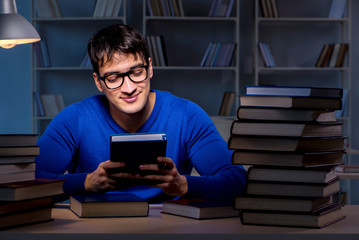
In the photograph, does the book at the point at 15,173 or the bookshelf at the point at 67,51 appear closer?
the book at the point at 15,173

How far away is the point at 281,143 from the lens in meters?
1.13

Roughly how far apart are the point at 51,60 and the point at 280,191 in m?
3.98

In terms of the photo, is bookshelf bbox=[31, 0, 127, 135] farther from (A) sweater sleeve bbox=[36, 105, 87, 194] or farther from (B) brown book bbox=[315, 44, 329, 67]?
(A) sweater sleeve bbox=[36, 105, 87, 194]

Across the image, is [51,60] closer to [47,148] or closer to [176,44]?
[176,44]

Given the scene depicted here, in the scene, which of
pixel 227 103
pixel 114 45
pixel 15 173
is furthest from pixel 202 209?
pixel 227 103

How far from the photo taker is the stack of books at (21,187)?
1.08 meters

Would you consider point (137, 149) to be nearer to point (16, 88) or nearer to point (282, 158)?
point (282, 158)

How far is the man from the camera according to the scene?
158 centimetres

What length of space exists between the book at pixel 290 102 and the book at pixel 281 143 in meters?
0.08

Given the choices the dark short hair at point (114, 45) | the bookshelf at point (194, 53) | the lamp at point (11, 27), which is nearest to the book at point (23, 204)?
the dark short hair at point (114, 45)

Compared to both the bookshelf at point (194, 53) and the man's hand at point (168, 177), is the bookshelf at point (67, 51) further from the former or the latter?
the man's hand at point (168, 177)

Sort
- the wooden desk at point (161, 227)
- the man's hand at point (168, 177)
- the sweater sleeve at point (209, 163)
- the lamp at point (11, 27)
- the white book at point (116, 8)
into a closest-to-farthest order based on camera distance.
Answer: the wooden desk at point (161, 227)
the man's hand at point (168, 177)
the sweater sleeve at point (209, 163)
the lamp at point (11, 27)
the white book at point (116, 8)

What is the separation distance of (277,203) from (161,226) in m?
0.27

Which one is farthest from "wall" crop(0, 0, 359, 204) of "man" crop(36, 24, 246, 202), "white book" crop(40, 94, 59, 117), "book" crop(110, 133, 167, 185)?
"book" crop(110, 133, 167, 185)
